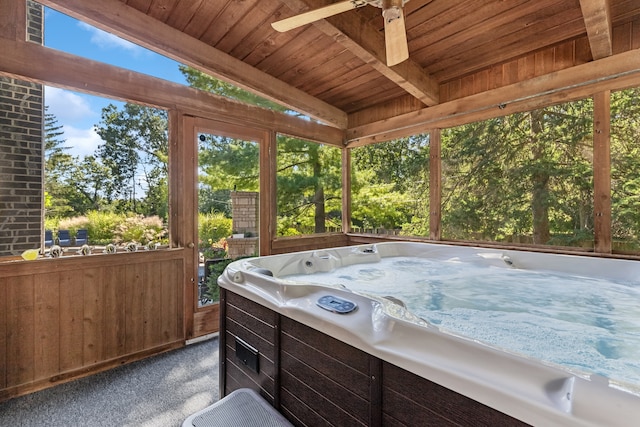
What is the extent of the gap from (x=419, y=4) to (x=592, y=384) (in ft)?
7.28

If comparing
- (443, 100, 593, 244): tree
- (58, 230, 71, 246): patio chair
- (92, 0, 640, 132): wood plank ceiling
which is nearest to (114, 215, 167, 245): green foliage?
(58, 230, 71, 246): patio chair

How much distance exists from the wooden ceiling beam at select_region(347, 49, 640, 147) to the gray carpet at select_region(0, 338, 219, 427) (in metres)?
2.94

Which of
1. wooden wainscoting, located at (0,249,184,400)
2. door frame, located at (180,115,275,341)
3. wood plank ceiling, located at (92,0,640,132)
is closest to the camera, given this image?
wooden wainscoting, located at (0,249,184,400)

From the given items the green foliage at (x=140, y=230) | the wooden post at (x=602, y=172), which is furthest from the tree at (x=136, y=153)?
the wooden post at (x=602, y=172)

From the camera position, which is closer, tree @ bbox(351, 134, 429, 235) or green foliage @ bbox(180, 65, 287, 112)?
green foliage @ bbox(180, 65, 287, 112)

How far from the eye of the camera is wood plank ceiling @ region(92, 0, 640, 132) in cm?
196

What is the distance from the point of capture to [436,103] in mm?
3018

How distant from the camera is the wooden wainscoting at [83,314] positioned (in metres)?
1.82

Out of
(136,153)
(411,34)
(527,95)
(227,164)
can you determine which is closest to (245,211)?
(227,164)

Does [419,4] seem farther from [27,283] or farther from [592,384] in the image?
[27,283]

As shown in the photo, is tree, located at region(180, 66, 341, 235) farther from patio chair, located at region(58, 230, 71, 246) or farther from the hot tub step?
the hot tub step

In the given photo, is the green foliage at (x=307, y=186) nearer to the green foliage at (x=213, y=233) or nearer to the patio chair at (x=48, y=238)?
the green foliage at (x=213, y=233)

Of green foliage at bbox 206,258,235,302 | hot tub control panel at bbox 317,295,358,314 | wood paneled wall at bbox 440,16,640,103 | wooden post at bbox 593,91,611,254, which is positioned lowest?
green foliage at bbox 206,258,235,302

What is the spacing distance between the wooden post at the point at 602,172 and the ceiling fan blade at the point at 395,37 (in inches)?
63.2
